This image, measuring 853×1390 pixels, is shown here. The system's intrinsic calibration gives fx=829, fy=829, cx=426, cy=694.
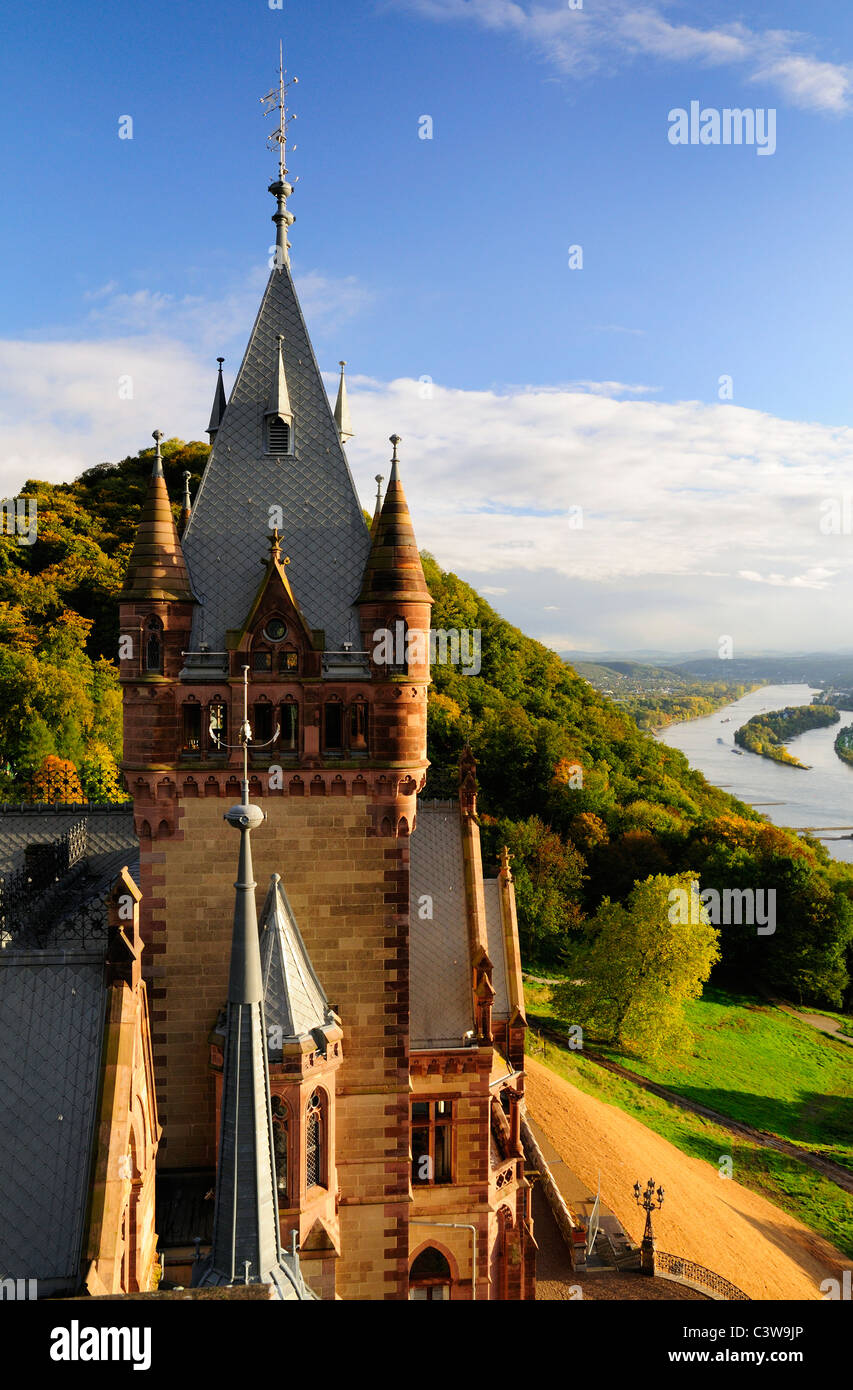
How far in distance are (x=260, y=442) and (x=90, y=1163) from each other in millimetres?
15549

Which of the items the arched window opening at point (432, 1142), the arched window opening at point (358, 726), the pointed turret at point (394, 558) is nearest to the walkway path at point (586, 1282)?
the arched window opening at point (432, 1142)

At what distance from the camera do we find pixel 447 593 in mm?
124375

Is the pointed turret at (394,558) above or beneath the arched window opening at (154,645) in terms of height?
above

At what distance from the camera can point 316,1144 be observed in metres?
18.7

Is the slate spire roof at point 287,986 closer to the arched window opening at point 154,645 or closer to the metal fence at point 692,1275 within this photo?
the arched window opening at point 154,645

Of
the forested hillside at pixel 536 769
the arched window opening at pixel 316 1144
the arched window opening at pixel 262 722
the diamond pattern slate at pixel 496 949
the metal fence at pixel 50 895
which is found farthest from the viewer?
the forested hillside at pixel 536 769

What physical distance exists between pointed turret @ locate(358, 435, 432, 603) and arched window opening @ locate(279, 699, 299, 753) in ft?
9.85

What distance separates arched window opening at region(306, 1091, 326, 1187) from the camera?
18.5 meters

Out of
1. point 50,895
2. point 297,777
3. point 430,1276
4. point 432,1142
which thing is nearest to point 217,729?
point 297,777

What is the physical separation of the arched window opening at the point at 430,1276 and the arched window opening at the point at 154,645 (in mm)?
17957

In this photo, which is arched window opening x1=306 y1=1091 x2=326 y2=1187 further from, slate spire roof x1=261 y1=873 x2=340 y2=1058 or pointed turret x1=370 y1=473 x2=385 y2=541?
pointed turret x1=370 y1=473 x2=385 y2=541

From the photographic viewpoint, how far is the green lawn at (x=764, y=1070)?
172 ft
